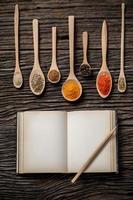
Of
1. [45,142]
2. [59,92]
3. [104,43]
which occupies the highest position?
[104,43]

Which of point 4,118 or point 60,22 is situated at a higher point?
point 60,22

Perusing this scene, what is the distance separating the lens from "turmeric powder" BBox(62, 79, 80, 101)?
1.22 m

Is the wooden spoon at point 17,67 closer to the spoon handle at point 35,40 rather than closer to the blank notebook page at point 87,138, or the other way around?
the spoon handle at point 35,40

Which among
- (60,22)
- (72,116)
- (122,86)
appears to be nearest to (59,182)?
(72,116)

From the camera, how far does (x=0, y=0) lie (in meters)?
1.27

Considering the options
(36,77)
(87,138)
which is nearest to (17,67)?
(36,77)

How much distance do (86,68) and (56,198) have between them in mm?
359

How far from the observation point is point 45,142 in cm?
119

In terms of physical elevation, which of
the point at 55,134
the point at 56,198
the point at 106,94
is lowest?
the point at 56,198

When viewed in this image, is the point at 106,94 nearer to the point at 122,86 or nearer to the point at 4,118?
the point at 122,86

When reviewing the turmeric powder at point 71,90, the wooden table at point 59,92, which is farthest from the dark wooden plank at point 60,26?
the turmeric powder at point 71,90

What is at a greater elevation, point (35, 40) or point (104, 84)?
point (35, 40)

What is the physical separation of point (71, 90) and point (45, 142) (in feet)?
0.51

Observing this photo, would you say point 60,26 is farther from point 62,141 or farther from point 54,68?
point 62,141
